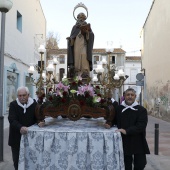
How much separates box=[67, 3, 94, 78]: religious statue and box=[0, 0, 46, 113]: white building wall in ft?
35.2

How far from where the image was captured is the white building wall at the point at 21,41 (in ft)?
57.1

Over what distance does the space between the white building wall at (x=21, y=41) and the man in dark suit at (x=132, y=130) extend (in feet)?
42.4

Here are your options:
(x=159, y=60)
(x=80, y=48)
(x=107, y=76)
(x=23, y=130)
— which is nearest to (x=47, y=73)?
(x=107, y=76)

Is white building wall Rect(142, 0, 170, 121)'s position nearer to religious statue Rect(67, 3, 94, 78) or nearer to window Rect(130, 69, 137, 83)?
religious statue Rect(67, 3, 94, 78)

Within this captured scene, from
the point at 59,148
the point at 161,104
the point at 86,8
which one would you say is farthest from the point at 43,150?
the point at 161,104

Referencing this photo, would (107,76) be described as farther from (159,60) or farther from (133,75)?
(133,75)

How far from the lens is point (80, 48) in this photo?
6.56m

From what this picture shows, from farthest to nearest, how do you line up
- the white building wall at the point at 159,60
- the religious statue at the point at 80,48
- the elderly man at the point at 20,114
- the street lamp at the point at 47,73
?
the white building wall at the point at 159,60 < the street lamp at the point at 47,73 < the religious statue at the point at 80,48 < the elderly man at the point at 20,114

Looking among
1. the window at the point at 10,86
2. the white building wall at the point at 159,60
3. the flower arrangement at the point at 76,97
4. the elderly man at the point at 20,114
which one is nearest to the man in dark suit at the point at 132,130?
the flower arrangement at the point at 76,97

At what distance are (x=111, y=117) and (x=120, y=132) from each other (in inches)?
14.7

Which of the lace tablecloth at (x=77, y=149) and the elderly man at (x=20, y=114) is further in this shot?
the elderly man at (x=20, y=114)

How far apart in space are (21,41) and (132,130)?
17.8 metres

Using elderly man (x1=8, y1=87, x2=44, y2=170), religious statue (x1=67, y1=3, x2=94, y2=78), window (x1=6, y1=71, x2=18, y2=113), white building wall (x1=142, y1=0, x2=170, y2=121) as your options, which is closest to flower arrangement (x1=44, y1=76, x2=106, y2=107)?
elderly man (x1=8, y1=87, x2=44, y2=170)

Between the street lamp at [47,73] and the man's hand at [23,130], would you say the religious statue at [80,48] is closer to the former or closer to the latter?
the street lamp at [47,73]
